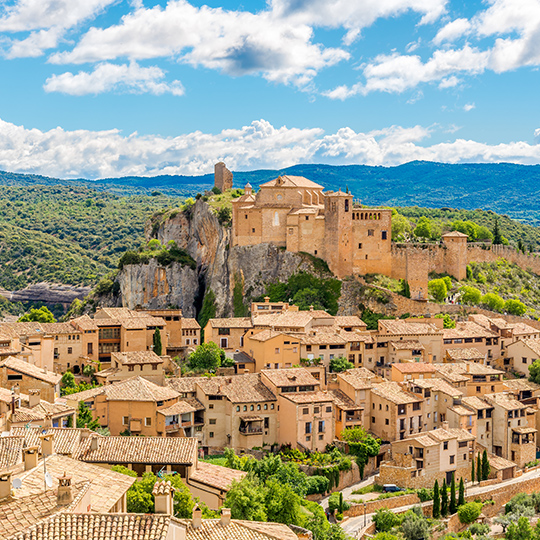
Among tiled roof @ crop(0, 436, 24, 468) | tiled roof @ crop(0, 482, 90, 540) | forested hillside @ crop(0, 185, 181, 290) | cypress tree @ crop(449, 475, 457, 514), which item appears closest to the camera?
tiled roof @ crop(0, 482, 90, 540)

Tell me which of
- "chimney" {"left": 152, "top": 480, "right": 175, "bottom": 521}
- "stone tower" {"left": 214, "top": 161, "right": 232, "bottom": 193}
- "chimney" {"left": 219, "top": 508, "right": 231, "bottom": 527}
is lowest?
"chimney" {"left": 219, "top": 508, "right": 231, "bottom": 527}

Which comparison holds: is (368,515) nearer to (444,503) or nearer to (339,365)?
(444,503)

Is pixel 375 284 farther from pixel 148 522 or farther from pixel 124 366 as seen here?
pixel 148 522

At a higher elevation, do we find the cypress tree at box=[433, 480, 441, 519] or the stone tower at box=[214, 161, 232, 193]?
the stone tower at box=[214, 161, 232, 193]

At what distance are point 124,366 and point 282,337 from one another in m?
11.2

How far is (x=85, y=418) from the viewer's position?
44125mm

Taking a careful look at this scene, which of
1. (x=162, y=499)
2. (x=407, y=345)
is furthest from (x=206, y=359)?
(x=162, y=499)

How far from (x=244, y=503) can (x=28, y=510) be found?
15.6 m

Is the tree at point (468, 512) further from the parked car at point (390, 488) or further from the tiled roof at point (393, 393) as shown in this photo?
the tiled roof at point (393, 393)

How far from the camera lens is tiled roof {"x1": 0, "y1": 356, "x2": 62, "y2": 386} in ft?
151

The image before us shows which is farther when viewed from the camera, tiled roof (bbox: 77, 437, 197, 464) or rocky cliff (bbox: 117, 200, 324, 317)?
rocky cliff (bbox: 117, 200, 324, 317)

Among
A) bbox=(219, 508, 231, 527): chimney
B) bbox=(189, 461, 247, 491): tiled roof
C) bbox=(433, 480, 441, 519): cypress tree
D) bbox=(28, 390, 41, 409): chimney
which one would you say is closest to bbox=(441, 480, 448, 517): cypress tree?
bbox=(433, 480, 441, 519): cypress tree

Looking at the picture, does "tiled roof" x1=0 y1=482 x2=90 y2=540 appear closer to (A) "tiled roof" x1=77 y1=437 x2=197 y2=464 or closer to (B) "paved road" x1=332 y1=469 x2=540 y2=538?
(A) "tiled roof" x1=77 y1=437 x2=197 y2=464

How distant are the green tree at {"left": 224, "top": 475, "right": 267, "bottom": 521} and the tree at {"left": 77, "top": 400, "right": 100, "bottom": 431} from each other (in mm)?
13844
